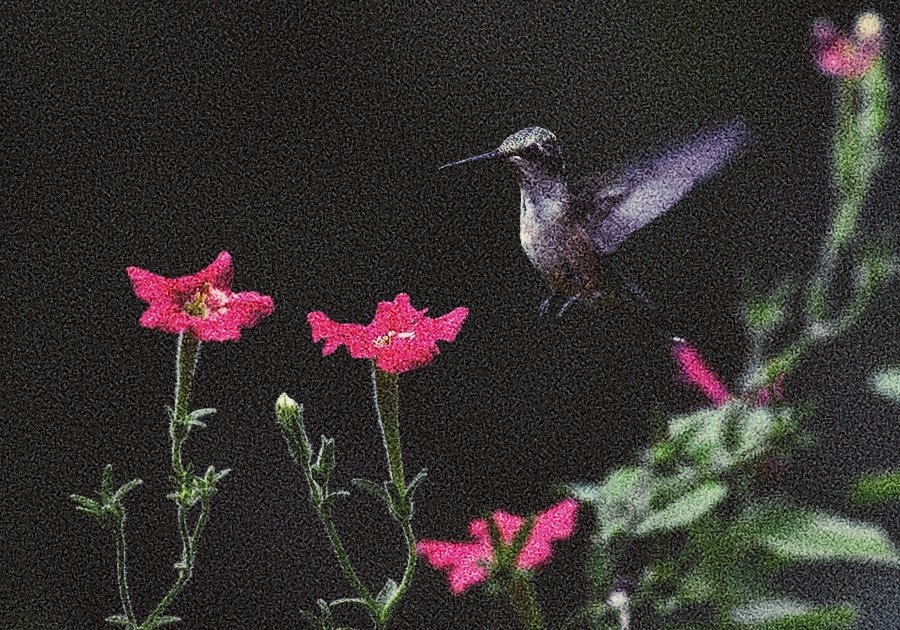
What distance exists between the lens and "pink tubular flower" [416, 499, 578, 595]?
0.75 metres

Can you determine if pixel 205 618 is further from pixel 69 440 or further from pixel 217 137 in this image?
pixel 217 137

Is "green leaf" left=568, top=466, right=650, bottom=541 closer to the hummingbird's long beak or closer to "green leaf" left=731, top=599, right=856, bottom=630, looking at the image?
"green leaf" left=731, top=599, right=856, bottom=630

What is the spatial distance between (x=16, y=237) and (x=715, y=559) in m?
0.57

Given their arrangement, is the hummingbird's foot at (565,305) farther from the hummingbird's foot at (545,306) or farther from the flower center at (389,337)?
the flower center at (389,337)

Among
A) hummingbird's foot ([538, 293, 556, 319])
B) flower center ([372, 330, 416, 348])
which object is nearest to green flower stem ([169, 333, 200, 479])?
flower center ([372, 330, 416, 348])

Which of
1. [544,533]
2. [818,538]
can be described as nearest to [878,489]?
[818,538]

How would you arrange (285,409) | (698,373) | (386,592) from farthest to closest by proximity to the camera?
(698,373) < (386,592) < (285,409)

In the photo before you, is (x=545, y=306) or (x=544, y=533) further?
(x=545, y=306)

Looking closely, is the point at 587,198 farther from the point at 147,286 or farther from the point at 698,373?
the point at 147,286

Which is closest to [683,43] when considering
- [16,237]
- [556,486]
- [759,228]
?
[759,228]

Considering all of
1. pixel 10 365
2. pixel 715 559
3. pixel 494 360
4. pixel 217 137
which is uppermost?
pixel 217 137

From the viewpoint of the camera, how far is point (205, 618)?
2.68 ft

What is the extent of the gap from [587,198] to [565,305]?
0.13 m

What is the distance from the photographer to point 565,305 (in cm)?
90
